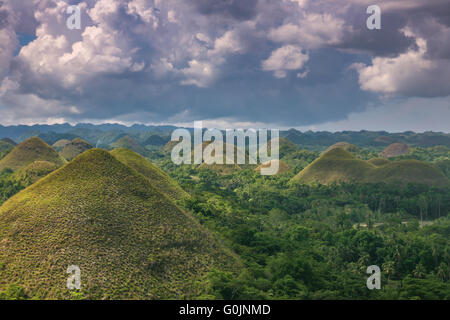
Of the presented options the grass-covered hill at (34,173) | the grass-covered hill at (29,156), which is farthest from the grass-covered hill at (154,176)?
the grass-covered hill at (29,156)

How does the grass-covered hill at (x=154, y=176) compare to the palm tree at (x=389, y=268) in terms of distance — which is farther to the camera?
the grass-covered hill at (x=154, y=176)

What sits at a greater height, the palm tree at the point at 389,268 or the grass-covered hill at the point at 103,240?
the grass-covered hill at the point at 103,240

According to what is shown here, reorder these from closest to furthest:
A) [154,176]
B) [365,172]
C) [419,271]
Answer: [419,271]
[154,176]
[365,172]

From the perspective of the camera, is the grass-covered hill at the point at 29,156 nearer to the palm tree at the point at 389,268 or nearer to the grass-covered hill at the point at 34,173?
the grass-covered hill at the point at 34,173

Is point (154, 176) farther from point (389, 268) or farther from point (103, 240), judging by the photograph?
point (389, 268)

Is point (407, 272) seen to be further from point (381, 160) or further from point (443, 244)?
point (381, 160)

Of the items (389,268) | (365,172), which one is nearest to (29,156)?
(365,172)
